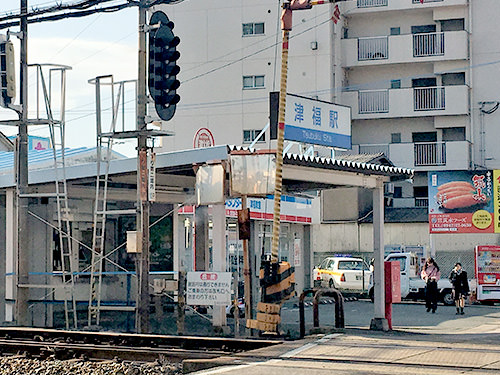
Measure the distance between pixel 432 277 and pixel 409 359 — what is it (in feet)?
53.9

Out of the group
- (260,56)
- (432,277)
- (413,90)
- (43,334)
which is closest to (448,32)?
(413,90)

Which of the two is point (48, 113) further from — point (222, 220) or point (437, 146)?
point (437, 146)

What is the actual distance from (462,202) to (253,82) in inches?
556

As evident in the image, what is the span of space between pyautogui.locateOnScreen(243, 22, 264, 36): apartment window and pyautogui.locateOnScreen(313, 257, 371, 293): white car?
16.2 m

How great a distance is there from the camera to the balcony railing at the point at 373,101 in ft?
160

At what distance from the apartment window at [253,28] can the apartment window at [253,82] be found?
240 centimetres

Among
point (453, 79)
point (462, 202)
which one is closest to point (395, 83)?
point (453, 79)

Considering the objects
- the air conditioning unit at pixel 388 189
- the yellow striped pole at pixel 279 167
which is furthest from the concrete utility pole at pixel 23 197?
the air conditioning unit at pixel 388 189

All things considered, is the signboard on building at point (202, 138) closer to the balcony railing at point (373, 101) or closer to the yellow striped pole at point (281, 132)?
the yellow striped pole at point (281, 132)

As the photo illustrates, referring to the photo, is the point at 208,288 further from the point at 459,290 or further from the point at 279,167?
the point at 459,290

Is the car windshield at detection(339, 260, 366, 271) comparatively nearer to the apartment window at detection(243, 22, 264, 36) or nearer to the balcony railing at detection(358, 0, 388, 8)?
the apartment window at detection(243, 22, 264, 36)

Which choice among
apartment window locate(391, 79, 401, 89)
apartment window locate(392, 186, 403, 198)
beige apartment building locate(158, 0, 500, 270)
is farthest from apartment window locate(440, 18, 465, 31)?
apartment window locate(392, 186, 403, 198)

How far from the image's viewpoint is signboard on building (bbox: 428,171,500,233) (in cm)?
4109

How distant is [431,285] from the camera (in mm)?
27125
